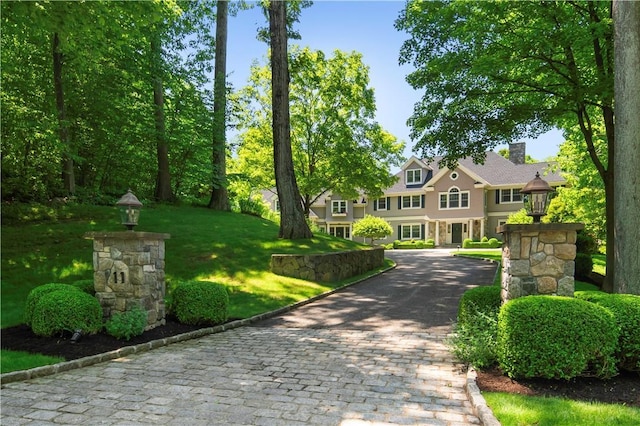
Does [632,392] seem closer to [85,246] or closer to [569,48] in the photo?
[569,48]

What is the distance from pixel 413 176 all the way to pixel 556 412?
121 feet

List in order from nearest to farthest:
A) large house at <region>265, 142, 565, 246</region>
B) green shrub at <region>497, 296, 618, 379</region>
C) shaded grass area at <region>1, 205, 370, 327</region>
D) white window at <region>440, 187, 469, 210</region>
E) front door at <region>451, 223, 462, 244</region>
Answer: green shrub at <region>497, 296, 618, 379</region> → shaded grass area at <region>1, 205, 370, 327</region> → large house at <region>265, 142, 565, 246</region> → white window at <region>440, 187, 469, 210</region> → front door at <region>451, 223, 462, 244</region>

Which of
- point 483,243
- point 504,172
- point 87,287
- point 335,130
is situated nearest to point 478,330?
point 87,287

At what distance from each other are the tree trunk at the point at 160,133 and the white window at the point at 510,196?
93.3 ft

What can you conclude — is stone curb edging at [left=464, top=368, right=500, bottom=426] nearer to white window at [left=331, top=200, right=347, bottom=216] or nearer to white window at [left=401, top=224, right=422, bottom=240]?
white window at [left=401, top=224, right=422, bottom=240]

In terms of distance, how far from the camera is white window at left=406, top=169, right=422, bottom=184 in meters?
39.4

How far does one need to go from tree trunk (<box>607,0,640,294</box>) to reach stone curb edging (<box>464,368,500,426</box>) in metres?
4.28

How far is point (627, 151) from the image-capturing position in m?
7.20

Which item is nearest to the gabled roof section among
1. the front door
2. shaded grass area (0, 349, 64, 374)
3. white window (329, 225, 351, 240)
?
the front door

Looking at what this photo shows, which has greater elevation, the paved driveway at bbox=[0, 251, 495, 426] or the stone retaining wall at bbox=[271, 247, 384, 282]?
the stone retaining wall at bbox=[271, 247, 384, 282]

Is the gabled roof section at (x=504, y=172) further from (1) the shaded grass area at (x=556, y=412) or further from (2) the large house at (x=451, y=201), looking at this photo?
(1) the shaded grass area at (x=556, y=412)

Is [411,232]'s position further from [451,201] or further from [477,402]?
[477,402]

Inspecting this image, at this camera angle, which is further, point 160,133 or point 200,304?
point 160,133

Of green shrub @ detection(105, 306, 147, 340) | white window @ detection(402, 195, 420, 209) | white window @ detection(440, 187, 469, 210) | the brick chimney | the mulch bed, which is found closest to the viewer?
the mulch bed
